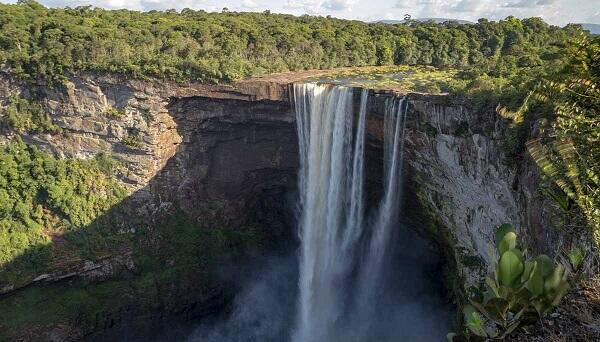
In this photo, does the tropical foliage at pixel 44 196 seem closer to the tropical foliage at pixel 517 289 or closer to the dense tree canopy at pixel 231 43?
the dense tree canopy at pixel 231 43

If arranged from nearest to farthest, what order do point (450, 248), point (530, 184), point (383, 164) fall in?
point (530, 184) < point (450, 248) < point (383, 164)

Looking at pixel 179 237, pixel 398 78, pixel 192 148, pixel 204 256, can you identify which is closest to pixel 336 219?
pixel 204 256

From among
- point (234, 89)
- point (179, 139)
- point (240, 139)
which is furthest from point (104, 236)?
point (234, 89)

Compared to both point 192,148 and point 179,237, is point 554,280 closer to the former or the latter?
point 192,148

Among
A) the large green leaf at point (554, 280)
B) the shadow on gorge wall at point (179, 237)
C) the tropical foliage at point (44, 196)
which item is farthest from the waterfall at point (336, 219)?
the large green leaf at point (554, 280)

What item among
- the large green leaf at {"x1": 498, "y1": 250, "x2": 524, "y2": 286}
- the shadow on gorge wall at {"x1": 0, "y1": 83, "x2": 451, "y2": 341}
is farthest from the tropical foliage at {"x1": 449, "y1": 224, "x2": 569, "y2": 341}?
the shadow on gorge wall at {"x1": 0, "y1": 83, "x2": 451, "y2": 341}

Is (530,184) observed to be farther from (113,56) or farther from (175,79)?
(113,56)
